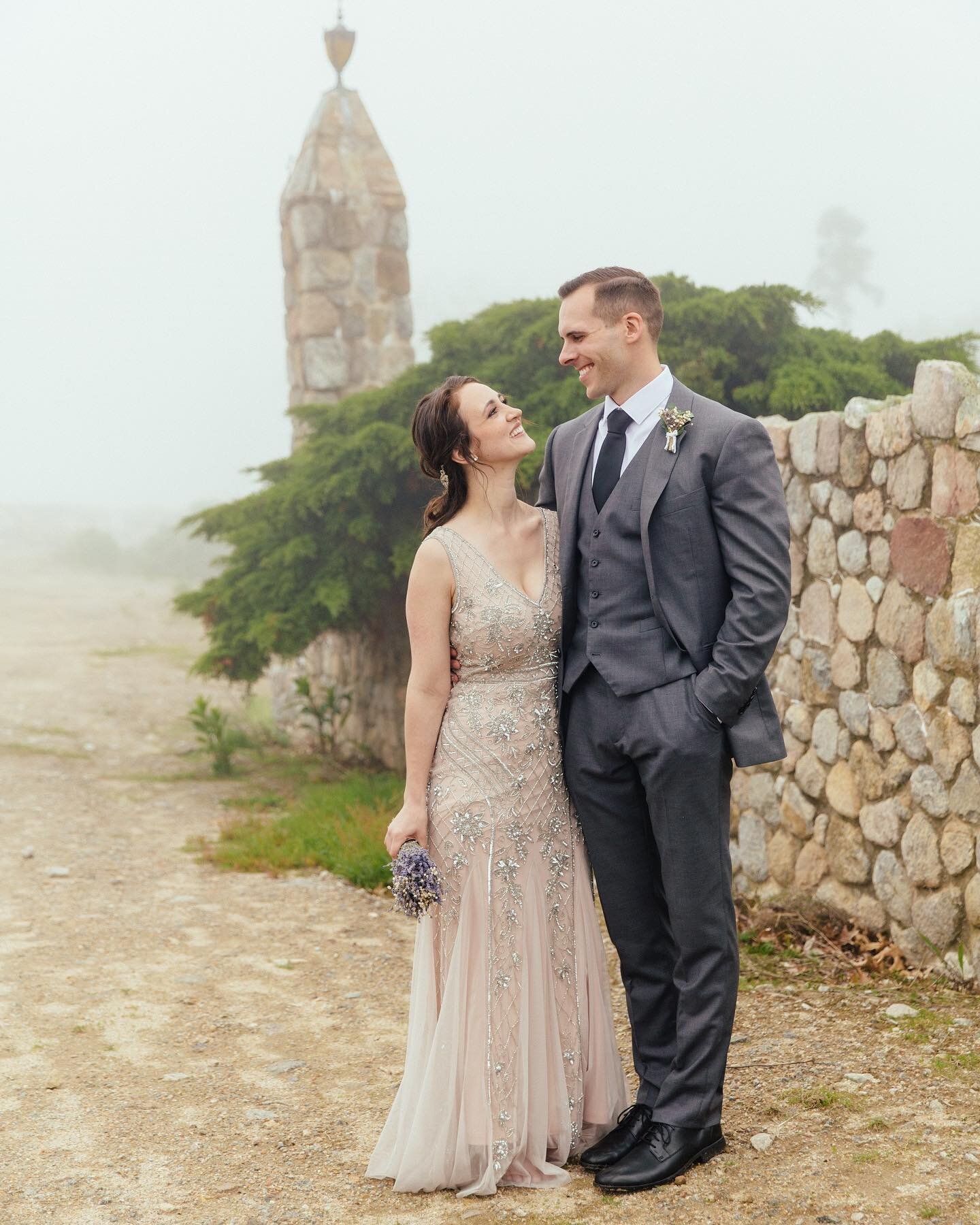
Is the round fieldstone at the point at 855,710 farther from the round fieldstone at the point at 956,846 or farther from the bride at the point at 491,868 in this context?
the bride at the point at 491,868

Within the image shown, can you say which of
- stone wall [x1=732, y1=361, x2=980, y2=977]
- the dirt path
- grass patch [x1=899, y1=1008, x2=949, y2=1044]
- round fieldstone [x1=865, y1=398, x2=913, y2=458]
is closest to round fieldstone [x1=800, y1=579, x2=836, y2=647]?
stone wall [x1=732, y1=361, x2=980, y2=977]

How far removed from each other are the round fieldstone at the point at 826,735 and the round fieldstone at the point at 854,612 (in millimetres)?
322

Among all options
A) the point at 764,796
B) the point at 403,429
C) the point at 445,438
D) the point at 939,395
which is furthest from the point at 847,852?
the point at 403,429

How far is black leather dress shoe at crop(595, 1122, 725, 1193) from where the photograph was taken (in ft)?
9.24

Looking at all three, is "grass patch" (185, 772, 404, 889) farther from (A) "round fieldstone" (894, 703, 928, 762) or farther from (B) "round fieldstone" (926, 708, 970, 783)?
(B) "round fieldstone" (926, 708, 970, 783)

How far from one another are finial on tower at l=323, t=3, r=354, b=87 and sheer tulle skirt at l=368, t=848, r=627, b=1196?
10.5 meters

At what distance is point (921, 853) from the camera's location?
4219 mm

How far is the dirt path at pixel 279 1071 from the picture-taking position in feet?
9.30

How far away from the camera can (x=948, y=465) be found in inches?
160

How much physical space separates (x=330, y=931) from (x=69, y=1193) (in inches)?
96.0

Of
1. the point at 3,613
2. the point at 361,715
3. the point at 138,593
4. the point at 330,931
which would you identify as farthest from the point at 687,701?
the point at 138,593

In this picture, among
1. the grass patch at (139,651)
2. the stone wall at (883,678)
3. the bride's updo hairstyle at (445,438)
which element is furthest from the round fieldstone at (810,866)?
the grass patch at (139,651)

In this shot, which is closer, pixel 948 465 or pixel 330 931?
pixel 948 465

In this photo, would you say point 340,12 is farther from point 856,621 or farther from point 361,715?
point 856,621
